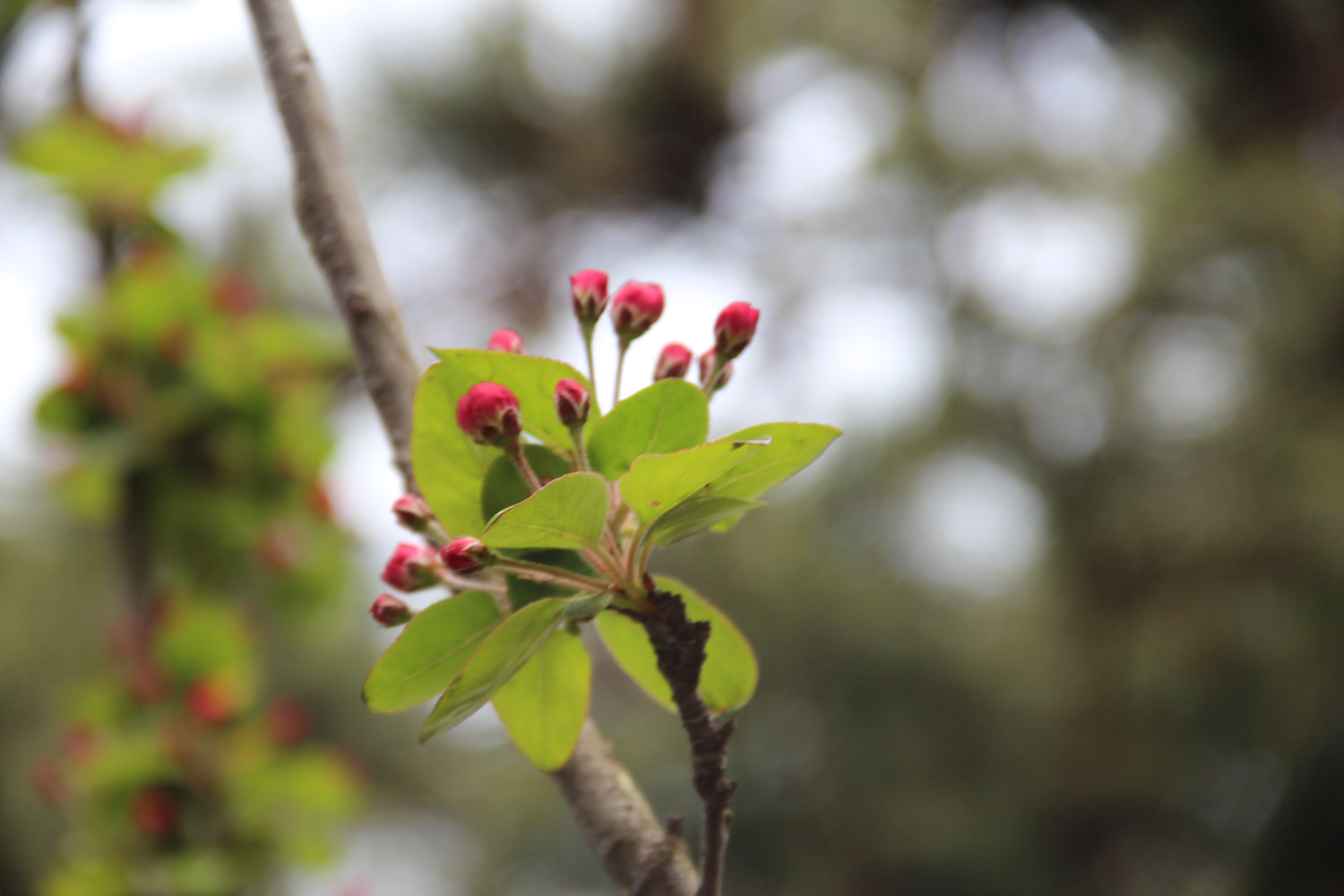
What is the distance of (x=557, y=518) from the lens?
0.28m

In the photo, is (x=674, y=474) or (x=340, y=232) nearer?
(x=674, y=474)

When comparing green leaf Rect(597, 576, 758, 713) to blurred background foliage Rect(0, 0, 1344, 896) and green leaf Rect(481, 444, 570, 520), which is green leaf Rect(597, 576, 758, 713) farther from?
blurred background foliage Rect(0, 0, 1344, 896)

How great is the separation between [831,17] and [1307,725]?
7.85ft

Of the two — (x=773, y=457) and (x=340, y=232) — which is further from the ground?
(x=340, y=232)

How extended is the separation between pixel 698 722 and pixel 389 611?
0.42 ft

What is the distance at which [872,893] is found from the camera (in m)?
2.16

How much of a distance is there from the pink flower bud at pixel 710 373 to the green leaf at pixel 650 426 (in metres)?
0.06

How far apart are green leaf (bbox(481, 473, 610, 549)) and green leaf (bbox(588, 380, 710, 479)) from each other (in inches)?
1.3

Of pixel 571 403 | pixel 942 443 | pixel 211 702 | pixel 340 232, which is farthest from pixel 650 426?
pixel 942 443

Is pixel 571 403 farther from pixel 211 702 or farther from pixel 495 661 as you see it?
pixel 211 702

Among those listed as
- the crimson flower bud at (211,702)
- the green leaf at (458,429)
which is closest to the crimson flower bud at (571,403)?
the green leaf at (458,429)

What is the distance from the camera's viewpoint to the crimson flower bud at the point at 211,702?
0.88 m

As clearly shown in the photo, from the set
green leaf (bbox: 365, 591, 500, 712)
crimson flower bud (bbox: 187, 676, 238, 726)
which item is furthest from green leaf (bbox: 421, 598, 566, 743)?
crimson flower bud (bbox: 187, 676, 238, 726)

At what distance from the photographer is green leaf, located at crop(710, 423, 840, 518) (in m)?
0.30
